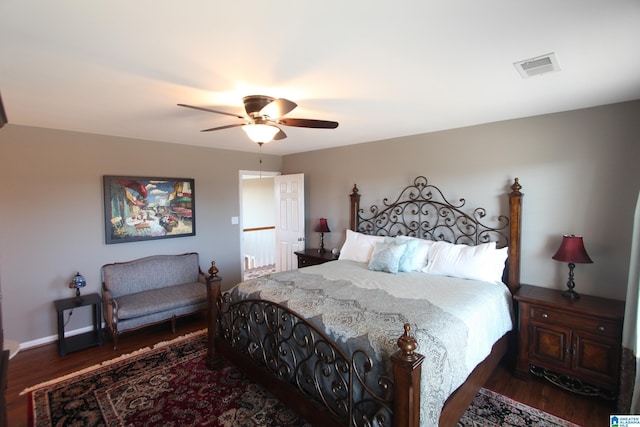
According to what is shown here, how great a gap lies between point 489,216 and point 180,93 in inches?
131

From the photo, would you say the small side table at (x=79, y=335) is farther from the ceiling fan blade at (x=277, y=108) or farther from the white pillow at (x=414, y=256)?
the white pillow at (x=414, y=256)

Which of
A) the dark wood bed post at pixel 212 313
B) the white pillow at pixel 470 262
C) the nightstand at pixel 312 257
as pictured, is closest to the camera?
the dark wood bed post at pixel 212 313

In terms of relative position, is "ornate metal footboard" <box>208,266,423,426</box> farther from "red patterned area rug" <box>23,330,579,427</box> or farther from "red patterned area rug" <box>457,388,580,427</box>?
→ "red patterned area rug" <box>457,388,580,427</box>

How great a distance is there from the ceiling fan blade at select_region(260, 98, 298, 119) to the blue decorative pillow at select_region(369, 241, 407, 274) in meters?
2.00

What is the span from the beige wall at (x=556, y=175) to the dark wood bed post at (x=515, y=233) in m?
Result: 0.10

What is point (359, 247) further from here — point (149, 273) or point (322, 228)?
point (149, 273)

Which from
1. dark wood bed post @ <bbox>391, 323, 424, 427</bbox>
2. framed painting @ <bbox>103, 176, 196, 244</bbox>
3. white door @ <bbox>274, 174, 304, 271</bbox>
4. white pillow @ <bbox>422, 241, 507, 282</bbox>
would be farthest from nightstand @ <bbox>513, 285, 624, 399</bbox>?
→ framed painting @ <bbox>103, 176, 196, 244</bbox>

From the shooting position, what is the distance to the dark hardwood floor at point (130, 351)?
2420 mm

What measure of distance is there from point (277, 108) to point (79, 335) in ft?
12.4

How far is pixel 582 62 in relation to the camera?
74.1 inches

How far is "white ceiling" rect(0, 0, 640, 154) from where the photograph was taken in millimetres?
1367

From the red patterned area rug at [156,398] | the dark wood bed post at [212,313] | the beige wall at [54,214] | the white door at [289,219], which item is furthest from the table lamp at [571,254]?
the beige wall at [54,214]

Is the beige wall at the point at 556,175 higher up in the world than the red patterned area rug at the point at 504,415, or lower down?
higher up

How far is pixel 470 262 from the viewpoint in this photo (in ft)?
10.4
